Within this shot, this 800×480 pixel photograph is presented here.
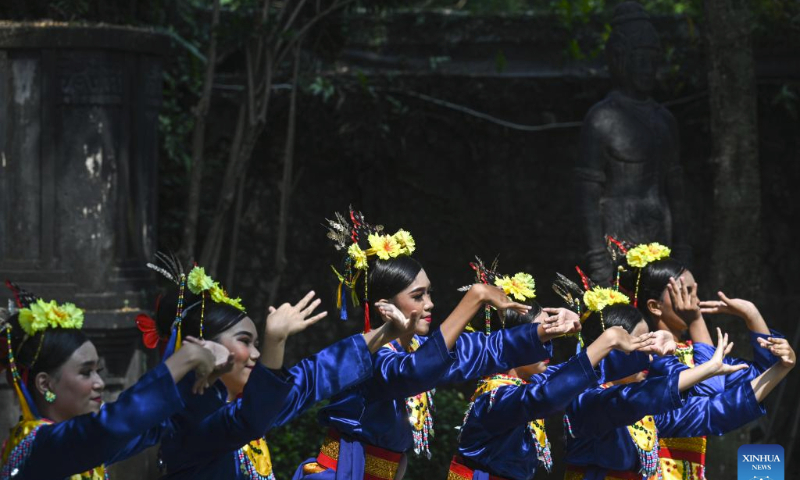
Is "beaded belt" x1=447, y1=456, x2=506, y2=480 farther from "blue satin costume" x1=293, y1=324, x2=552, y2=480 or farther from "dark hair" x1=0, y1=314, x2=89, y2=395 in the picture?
"dark hair" x1=0, y1=314, x2=89, y2=395

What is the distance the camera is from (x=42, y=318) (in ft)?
13.2

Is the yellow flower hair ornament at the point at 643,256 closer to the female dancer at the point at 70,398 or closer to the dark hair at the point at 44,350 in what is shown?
the female dancer at the point at 70,398

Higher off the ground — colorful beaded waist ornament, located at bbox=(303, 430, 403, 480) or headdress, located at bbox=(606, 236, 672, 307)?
headdress, located at bbox=(606, 236, 672, 307)

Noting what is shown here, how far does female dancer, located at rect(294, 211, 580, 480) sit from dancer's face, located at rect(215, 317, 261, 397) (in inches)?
20.8

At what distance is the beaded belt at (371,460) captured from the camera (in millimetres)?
5055

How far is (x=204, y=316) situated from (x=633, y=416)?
1.59m

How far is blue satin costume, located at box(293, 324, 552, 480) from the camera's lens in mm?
4902

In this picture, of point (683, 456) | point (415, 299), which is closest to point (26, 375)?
point (415, 299)

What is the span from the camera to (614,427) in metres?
4.95

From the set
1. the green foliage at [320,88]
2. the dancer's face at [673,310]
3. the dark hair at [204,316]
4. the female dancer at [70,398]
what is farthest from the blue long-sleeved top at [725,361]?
the green foliage at [320,88]

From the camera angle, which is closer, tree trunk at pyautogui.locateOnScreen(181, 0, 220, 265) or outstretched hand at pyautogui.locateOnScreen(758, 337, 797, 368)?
outstretched hand at pyautogui.locateOnScreen(758, 337, 797, 368)

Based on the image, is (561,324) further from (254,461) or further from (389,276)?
(254,461)

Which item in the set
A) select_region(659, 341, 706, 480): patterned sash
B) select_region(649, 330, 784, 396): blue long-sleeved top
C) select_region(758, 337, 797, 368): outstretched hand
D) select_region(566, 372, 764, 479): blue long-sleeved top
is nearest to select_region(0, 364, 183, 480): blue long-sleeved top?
select_region(566, 372, 764, 479): blue long-sleeved top

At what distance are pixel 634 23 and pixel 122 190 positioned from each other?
290cm
